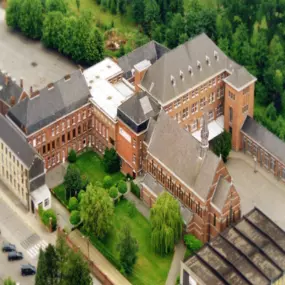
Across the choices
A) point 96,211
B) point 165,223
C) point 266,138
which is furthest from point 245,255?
point 266,138

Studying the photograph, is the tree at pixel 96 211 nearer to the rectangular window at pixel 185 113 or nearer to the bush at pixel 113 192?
the bush at pixel 113 192

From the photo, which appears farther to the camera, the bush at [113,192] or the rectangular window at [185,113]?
the rectangular window at [185,113]

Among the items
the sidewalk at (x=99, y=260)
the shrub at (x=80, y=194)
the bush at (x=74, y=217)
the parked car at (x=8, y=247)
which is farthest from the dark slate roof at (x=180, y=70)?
the parked car at (x=8, y=247)

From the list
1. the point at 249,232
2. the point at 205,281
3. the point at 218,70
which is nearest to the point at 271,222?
the point at 249,232

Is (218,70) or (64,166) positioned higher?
(218,70)

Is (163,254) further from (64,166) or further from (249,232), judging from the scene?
(64,166)

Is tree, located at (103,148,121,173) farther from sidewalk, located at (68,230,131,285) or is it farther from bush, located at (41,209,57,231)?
sidewalk, located at (68,230,131,285)

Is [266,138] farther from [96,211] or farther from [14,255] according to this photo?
[14,255]
